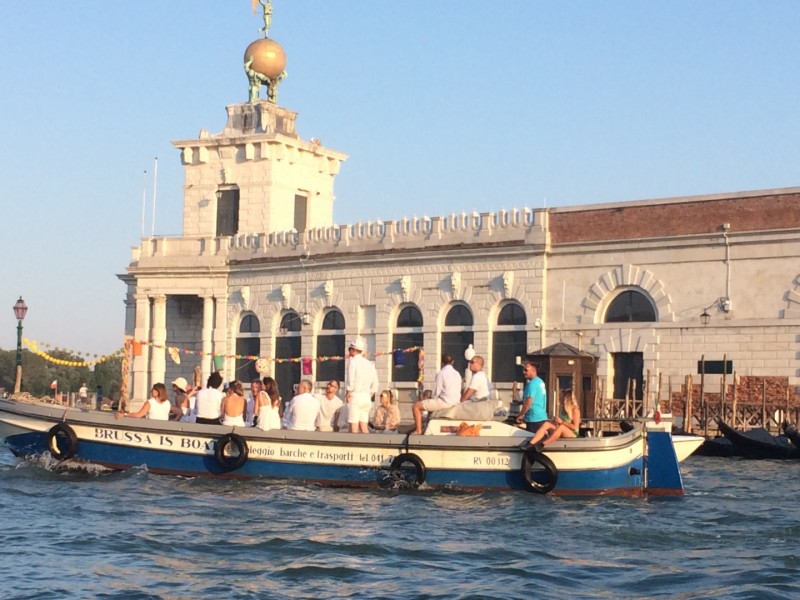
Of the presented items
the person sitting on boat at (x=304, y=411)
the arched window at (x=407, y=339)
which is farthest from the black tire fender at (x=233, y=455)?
the arched window at (x=407, y=339)

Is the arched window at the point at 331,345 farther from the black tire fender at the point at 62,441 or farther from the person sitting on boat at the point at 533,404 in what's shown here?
the person sitting on boat at the point at 533,404

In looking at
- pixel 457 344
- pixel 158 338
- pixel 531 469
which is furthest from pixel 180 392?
pixel 158 338

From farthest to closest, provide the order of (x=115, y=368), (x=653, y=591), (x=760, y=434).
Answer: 1. (x=115, y=368)
2. (x=760, y=434)
3. (x=653, y=591)

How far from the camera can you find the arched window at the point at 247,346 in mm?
42344

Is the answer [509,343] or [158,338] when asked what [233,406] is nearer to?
[509,343]

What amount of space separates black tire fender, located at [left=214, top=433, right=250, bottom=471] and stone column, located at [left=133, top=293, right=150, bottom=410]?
24939 millimetres

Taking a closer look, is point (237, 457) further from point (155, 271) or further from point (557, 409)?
point (155, 271)

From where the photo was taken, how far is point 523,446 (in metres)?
18.0

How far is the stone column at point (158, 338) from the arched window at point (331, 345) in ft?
19.7

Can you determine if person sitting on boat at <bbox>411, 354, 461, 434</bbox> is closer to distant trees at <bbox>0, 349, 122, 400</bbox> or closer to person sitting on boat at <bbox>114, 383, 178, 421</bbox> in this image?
person sitting on boat at <bbox>114, 383, 178, 421</bbox>

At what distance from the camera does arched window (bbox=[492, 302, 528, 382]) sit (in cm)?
3622

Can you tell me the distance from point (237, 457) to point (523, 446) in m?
4.35

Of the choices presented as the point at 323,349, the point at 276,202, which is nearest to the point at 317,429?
the point at 323,349

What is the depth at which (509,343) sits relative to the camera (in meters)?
36.5
